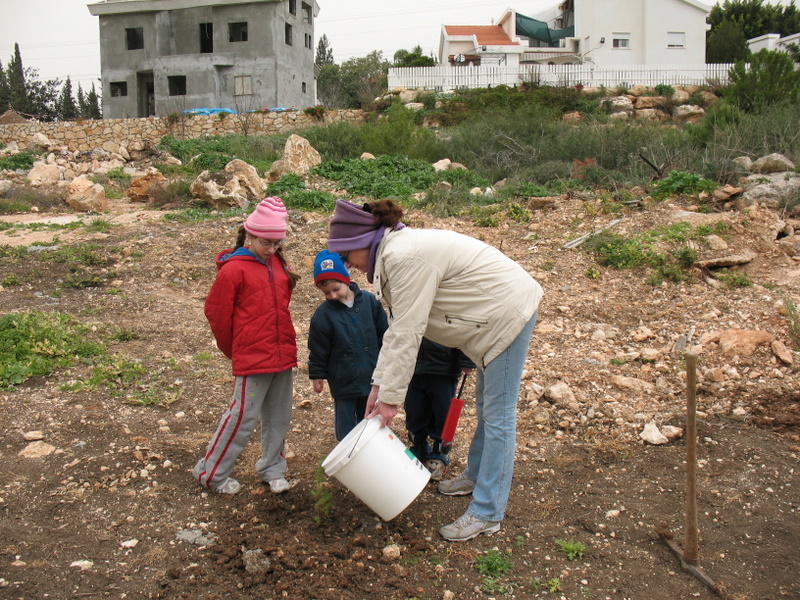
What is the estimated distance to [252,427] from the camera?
3.17 meters

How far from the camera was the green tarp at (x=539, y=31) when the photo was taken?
117 ft

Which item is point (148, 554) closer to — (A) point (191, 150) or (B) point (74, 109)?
(A) point (191, 150)

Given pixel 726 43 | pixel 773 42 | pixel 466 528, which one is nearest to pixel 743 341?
pixel 466 528

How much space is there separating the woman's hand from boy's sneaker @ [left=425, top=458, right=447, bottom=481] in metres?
0.85

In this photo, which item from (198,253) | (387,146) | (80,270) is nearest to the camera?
(80,270)

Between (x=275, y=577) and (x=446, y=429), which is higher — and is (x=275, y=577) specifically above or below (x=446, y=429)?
below

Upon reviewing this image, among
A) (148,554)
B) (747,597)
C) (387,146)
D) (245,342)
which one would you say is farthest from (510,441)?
(387,146)

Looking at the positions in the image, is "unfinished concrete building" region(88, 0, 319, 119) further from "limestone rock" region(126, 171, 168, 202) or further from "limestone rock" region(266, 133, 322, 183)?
"limestone rock" region(126, 171, 168, 202)

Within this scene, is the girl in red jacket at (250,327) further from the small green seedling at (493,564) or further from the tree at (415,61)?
the tree at (415,61)

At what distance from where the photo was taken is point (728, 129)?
9.95 meters

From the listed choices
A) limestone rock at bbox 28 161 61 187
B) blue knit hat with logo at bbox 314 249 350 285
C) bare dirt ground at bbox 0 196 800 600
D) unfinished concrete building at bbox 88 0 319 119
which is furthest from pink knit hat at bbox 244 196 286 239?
unfinished concrete building at bbox 88 0 319 119

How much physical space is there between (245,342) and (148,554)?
990 mm

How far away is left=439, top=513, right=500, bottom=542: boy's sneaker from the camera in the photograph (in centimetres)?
283

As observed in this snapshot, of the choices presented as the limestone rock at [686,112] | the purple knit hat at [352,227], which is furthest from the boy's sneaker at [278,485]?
the limestone rock at [686,112]
